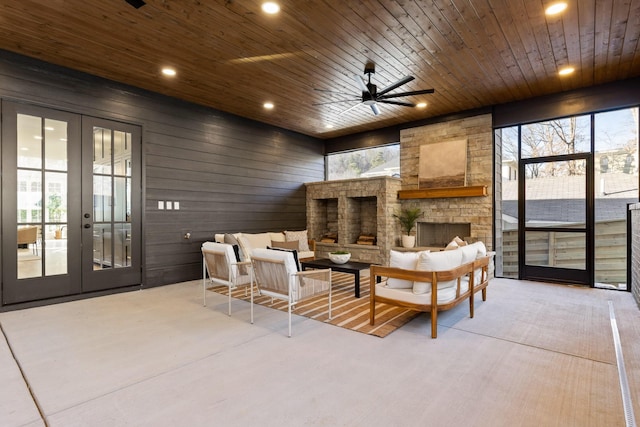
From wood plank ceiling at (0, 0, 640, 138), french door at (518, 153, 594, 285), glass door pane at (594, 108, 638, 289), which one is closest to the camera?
wood plank ceiling at (0, 0, 640, 138)

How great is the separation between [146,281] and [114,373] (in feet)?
9.89

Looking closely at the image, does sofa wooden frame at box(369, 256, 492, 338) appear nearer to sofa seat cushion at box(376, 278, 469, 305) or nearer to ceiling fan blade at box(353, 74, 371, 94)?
sofa seat cushion at box(376, 278, 469, 305)

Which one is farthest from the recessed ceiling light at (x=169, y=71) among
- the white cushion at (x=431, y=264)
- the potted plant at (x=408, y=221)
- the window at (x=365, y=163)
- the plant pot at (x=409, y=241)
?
the plant pot at (x=409, y=241)

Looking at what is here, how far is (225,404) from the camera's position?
2.05 meters

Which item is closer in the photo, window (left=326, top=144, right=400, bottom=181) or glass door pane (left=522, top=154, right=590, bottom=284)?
glass door pane (left=522, top=154, right=590, bottom=284)

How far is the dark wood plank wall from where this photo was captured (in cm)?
440

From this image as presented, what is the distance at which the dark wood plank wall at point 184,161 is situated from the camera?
4.40m

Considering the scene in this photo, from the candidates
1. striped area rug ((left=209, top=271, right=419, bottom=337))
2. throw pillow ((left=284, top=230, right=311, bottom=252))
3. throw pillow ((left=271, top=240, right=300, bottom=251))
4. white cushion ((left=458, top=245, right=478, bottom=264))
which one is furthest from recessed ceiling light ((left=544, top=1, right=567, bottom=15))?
throw pillow ((left=284, top=230, right=311, bottom=252))

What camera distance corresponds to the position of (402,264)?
343cm

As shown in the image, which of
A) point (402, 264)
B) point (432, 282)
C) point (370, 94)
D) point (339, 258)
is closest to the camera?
point (432, 282)

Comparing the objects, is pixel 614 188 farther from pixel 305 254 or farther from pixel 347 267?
pixel 305 254

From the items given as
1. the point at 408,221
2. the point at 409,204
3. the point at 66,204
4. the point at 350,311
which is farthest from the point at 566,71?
the point at 66,204

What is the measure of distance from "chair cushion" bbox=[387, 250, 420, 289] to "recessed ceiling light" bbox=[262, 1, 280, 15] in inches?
105

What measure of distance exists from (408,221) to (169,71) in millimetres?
4984
